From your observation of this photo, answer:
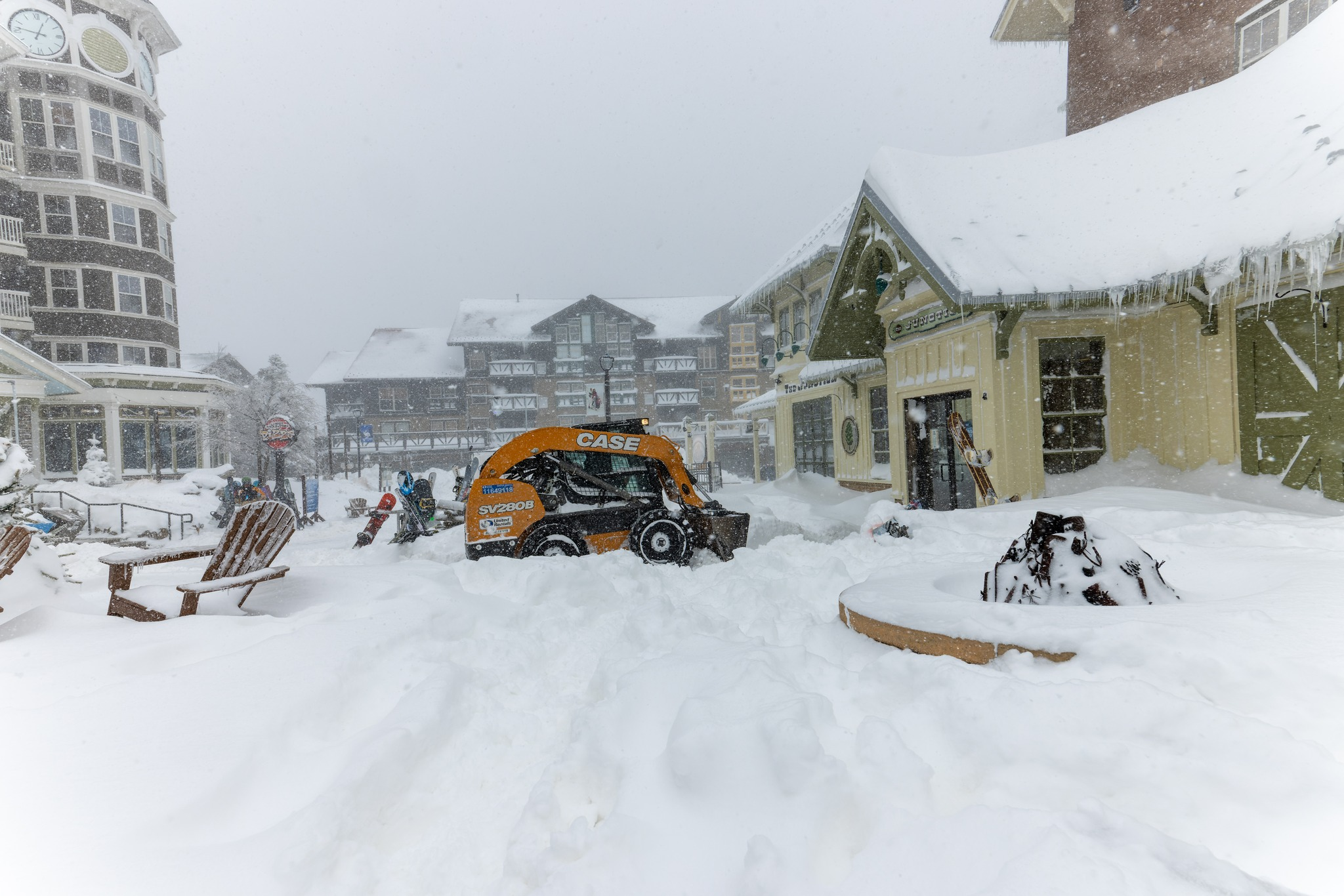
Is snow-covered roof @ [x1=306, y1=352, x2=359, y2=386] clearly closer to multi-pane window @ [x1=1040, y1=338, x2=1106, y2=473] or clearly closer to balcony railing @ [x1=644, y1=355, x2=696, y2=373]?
balcony railing @ [x1=644, y1=355, x2=696, y2=373]

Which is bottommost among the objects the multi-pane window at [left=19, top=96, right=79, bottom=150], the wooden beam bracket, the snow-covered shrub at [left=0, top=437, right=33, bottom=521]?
the snow-covered shrub at [left=0, top=437, right=33, bottom=521]

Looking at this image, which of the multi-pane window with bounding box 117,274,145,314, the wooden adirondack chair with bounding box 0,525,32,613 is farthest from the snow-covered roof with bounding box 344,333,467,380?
the wooden adirondack chair with bounding box 0,525,32,613

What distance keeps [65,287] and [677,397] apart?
27.8 m

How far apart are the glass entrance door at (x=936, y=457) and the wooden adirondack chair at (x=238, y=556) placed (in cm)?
896

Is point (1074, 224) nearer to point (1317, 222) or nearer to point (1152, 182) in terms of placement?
point (1152, 182)

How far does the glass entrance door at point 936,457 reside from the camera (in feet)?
34.3

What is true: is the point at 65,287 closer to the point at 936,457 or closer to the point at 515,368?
the point at 515,368

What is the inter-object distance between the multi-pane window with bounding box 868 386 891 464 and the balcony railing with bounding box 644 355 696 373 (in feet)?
85.0

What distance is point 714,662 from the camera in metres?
3.49

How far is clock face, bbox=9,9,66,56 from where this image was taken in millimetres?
22172

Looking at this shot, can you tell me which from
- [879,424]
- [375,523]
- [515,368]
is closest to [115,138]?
[515,368]

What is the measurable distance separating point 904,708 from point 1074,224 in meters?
8.54

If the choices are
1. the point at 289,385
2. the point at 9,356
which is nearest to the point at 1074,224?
the point at 9,356

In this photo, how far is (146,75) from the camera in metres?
25.4
